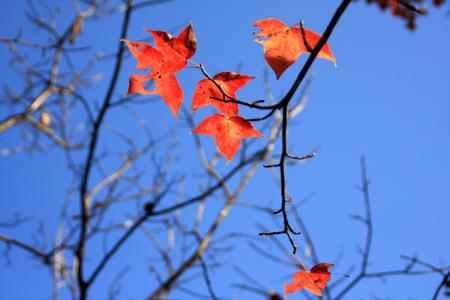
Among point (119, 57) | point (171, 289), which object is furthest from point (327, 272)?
point (171, 289)

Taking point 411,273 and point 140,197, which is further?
point 140,197

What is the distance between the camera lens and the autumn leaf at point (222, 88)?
1.09 m

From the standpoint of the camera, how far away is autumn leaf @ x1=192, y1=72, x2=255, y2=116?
3.56 ft

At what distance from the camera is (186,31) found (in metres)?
1.03

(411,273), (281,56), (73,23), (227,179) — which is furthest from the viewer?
(227,179)

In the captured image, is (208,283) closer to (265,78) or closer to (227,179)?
(227,179)

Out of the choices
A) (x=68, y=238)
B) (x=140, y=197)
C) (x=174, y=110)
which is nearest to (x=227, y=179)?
(x=140, y=197)

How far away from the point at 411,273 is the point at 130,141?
269 centimetres

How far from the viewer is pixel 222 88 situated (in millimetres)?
1090

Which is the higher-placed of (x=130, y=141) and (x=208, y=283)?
(x=130, y=141)

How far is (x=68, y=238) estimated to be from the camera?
9.12 ft

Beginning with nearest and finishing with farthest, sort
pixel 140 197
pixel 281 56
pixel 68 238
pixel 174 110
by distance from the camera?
pixel 281 56 < pixel 174 110 < pixel 68 238 < pixel 140 197

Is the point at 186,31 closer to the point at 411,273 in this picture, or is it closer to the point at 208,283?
the point at 208,283

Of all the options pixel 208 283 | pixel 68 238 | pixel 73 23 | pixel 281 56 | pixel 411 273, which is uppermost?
pixel 73 23
